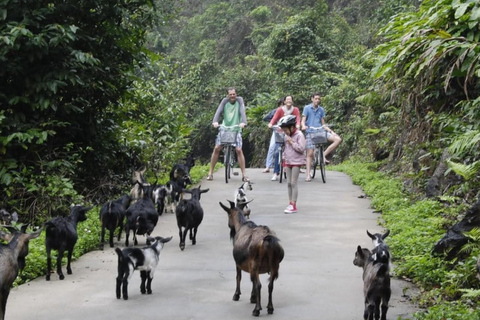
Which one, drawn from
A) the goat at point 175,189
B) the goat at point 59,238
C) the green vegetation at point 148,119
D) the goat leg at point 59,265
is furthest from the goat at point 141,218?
the goat at point 175,189

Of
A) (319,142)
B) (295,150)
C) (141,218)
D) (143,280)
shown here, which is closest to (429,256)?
(143,280)

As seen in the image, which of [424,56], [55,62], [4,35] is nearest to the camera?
[424,56]

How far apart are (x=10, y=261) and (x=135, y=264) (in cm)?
147

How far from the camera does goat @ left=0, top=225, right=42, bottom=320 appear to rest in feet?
21.6

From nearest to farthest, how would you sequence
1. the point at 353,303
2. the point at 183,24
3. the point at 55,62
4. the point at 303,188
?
the point at 353,303
the point at 55,62
the point at 303,188
the point at 183,24

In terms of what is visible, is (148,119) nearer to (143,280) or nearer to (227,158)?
(227,158)

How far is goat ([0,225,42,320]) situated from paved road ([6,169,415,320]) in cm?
46

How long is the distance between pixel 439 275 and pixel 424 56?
3830 mm

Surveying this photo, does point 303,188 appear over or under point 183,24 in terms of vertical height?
under

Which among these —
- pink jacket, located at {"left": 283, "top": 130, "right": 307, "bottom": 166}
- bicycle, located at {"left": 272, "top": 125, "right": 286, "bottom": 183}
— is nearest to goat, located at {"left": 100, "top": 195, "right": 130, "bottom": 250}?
pink jacket, located at {"left": 283, "top": 130, "right": 307, "bottom": 166}

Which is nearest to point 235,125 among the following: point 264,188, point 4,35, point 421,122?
point 264,188

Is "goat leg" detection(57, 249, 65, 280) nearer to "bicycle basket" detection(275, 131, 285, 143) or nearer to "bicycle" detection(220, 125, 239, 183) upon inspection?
"bicycle" detection(220, 125, 239, 183)

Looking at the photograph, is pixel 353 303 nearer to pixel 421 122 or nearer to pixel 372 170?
pixel 421 122

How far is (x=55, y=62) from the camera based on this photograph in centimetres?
1194
